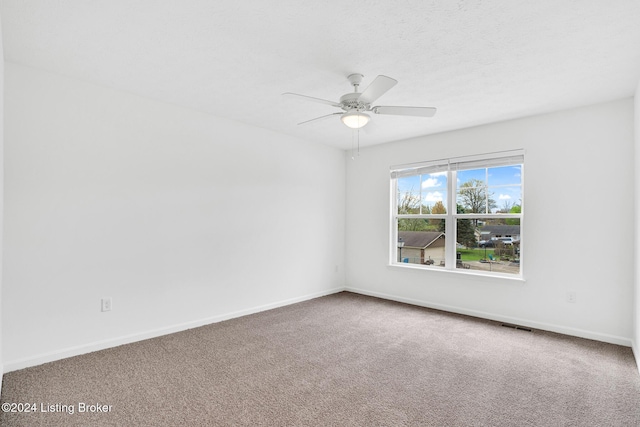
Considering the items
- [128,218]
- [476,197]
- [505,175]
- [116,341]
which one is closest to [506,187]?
[505,175]

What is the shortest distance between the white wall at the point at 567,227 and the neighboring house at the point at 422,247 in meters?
0.32

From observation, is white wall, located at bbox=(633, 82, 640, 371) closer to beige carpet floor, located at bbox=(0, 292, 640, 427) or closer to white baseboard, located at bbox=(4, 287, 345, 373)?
beige carpet floor, located at bbox=(0, 292, 640, 427)

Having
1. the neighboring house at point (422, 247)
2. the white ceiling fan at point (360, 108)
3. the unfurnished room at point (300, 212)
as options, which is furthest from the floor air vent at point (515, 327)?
the white ceiling fan at point (360, 108)

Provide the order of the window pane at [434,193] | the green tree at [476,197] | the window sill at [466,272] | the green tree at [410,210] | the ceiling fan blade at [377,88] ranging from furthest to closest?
the green tree at [410,210]
the window pane at [434,193]
the green tree at [476,197]
the window sill at [466,272]
the ceiling fan blade at [377,88]

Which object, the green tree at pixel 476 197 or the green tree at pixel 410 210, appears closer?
the green tree at pixel 476 197

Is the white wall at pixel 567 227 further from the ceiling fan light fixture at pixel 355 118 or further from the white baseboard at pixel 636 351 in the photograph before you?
the ceiling fan light fixture at pixel 355 118

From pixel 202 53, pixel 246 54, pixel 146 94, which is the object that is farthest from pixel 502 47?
pixel 146 94

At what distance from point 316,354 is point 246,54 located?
2.56 metres

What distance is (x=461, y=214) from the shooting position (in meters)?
4.46

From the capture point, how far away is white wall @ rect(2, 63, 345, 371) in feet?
8.82

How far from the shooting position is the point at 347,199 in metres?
5.68

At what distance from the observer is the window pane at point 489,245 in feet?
13.3

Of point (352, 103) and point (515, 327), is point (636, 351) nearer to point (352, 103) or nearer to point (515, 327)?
point (515, 327)

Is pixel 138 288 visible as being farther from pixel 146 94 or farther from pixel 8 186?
pixel 146 94
